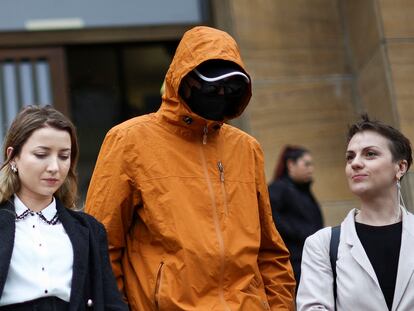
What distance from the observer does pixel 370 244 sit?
4379 millimetres

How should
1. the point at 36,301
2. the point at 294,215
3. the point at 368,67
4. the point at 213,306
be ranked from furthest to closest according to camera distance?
the point at 368,67, the point at 294,215, the point at 213,306, the point at 36,301

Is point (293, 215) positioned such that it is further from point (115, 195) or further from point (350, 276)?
point (115, 195)

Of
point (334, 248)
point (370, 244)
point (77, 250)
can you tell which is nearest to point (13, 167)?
point (77, 250)

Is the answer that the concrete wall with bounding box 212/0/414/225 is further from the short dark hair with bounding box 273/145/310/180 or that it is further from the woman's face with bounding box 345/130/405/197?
the woman's face with bounding box 345/130/405/197

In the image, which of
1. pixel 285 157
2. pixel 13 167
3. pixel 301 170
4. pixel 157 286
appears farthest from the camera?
pixel 285 157

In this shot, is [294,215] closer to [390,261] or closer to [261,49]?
[261,49]

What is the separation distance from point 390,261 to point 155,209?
1.18 metres

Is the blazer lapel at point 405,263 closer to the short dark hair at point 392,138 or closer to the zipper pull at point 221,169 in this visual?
the short dark hair at point 392,138

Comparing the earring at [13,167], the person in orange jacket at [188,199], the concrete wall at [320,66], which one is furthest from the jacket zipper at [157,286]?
the concrete wall at [320,66]

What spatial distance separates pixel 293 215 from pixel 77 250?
369 cm

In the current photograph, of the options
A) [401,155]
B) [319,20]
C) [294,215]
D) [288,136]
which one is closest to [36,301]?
[401,155]

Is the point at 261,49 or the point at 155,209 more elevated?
the point at 261,49

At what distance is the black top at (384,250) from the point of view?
426 centimetres

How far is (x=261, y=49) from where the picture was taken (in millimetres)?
8844
